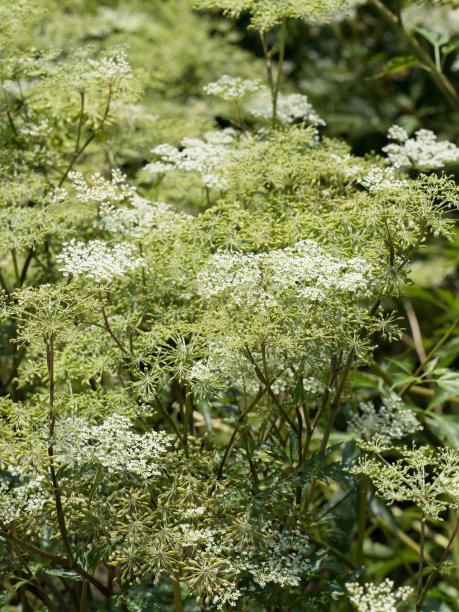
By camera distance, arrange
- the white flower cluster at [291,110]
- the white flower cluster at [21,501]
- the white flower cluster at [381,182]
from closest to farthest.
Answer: the white flower cluster at [21,501]
the white flower cluster at [381,182]
the white flower cluster at [291,110]

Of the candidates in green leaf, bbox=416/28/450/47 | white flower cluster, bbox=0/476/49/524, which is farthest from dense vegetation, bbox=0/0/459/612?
green leaf, bbox=416/28/450/47

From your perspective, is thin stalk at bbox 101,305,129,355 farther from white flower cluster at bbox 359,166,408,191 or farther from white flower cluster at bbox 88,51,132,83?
white flower cluster at bbox 88,51,132,83

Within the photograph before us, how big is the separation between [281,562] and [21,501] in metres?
0.52

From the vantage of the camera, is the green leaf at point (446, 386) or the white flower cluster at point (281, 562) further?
the green leaf at point (446, 386)

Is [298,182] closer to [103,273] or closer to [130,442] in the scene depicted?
[103,273]

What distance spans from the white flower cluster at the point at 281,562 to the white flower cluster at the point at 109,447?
0.26 metres

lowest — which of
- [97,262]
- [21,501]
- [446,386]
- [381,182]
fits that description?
[446,386]

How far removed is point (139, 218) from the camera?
2174mm

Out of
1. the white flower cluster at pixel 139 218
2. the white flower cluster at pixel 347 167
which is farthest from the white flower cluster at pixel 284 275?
the white flower cluster at pixel 347 167

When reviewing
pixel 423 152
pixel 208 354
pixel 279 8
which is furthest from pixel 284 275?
pixel 279 8

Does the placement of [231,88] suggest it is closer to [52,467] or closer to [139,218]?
[139,218]

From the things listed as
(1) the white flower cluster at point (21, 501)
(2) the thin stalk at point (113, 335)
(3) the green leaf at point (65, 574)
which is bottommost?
(3) the green leaf at point (65, 574)

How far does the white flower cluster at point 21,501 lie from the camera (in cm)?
169

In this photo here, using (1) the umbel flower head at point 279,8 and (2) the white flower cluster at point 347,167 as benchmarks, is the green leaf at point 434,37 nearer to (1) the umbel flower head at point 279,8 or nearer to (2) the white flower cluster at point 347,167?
(1) the umbel flower head at point 279,8
